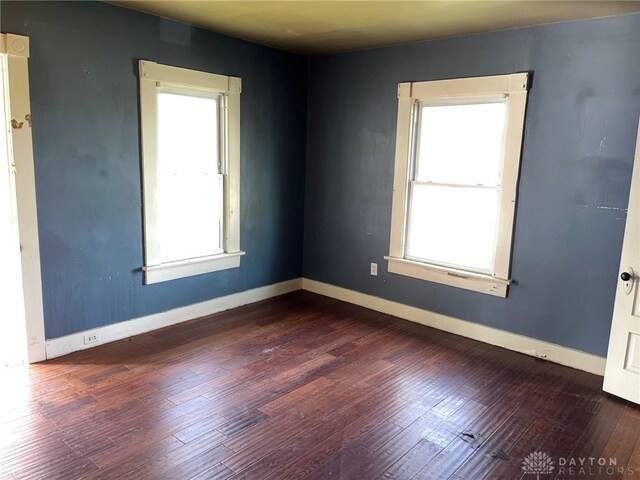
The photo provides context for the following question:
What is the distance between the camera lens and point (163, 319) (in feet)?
13.2

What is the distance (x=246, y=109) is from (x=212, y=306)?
1.87 metres

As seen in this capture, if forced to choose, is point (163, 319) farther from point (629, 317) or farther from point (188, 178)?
point (629, 317)

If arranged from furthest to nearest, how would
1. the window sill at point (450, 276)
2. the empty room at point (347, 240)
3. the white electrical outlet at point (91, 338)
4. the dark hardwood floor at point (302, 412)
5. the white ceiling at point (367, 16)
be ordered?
the window sill at point (450, 276), the white electrical outlet at point (91, 338), the white ceiling at point (367, 16), the empty room at point (347, 240), the dark hardwood floor at point (302, 412)

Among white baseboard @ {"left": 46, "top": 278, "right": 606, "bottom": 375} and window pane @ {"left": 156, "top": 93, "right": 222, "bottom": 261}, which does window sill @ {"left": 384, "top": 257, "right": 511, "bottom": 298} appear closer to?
white baseboard @ {"left": 46, "top": 278, "right": 606, "bottom": 375}

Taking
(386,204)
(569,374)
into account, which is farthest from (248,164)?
(569,374)

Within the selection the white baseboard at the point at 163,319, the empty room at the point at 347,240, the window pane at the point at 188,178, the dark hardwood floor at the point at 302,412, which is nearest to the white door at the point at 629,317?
the empty room at the point at 347,240

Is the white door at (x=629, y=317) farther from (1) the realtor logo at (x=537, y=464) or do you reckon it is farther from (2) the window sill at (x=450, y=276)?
(1) the realtor logo at (x=537, y=464)

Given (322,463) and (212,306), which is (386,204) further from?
(322,463)

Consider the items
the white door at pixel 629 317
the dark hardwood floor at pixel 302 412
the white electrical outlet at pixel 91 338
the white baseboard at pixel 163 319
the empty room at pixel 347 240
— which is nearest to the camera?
the dark hardwood floor at pixel 302 412

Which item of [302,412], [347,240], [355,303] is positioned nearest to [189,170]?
[347,240]

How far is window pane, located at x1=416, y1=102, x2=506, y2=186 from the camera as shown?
375 centimetres

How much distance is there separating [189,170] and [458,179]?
2294mm

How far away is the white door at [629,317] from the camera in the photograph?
9.56 feet

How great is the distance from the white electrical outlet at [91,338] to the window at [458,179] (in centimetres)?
257
